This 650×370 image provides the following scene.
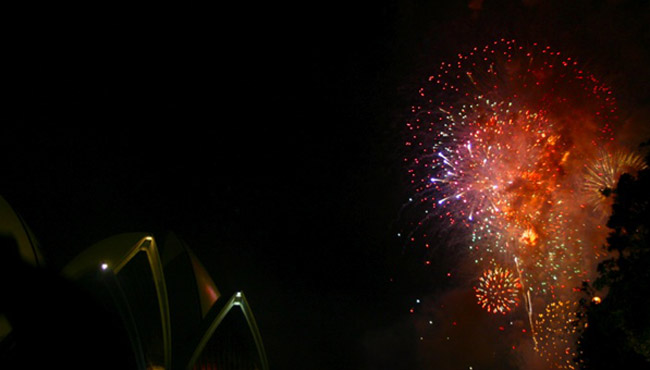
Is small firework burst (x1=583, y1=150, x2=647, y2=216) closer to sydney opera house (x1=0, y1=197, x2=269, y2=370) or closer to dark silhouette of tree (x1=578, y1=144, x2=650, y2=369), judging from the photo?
dark silhouette of tree (x1=578, y1=144, x2=650, y2=369)

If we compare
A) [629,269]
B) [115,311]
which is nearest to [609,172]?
[629,269]

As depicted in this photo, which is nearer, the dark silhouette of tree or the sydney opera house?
the sydney opera house

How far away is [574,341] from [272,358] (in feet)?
39.5

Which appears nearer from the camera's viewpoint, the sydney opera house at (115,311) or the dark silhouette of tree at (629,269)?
the sydney opera house at (115,311)

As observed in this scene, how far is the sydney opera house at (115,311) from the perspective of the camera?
8.45 m

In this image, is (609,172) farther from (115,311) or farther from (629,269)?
(115,311)

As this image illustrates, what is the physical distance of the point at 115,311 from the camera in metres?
10.3

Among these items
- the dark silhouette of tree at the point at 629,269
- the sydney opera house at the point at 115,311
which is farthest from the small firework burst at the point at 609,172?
the sydney opera house at the point at 115,311

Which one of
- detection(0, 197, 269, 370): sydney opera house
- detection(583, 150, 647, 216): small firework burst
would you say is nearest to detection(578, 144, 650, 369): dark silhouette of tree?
detection(583, 150, 647, 216): small firework burst

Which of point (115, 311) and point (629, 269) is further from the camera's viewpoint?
point (629, 269)

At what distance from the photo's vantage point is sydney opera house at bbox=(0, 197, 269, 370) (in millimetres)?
8453

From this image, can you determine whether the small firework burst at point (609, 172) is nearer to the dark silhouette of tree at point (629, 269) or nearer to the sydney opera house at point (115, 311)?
the dark silhouette of tree at point (629, 269)

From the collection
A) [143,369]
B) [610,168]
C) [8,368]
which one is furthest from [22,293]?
[610,168]

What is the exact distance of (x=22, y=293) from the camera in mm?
8492
